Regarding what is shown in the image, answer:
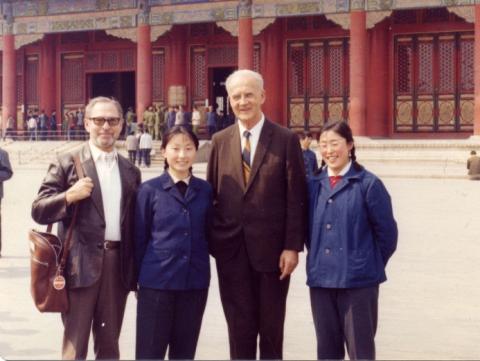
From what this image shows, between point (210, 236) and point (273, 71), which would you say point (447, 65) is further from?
point (210, 236)

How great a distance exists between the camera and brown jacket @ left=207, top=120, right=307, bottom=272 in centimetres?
461

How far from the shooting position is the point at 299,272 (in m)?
9.12

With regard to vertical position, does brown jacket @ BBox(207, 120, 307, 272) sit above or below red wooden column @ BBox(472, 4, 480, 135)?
below

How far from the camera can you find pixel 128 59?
31766 millimetres

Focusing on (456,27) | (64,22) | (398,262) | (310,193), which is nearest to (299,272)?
(398,262)

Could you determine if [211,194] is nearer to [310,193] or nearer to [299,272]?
[310,193]

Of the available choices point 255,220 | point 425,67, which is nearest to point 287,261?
point 255,220

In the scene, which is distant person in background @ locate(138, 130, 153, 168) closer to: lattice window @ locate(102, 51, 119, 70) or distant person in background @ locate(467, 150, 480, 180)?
lattice window @ locate(102, 51, 119, 70)

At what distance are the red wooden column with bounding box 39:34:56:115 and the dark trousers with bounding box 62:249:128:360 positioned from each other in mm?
28986

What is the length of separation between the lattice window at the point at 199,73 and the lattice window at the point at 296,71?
3.20m

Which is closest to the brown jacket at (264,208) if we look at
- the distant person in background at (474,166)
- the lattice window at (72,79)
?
the distant person in background at (474,166)

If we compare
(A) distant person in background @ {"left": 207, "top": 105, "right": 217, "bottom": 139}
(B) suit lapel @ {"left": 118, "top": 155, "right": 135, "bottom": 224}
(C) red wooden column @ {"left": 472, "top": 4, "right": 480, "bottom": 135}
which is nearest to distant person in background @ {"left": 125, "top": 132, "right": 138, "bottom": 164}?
(A) distant person in background @ {"left": 207, "top": 105, "right": 217, "bottom": 139}

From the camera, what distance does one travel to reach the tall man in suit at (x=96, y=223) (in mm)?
4438

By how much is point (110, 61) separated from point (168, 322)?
92.8 ft
